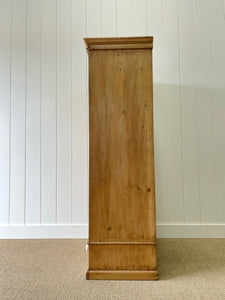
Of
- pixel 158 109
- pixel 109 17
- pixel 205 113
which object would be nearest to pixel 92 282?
pixel 158 109

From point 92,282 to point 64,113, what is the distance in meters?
1.25

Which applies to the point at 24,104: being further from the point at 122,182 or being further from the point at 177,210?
the point at 177,210

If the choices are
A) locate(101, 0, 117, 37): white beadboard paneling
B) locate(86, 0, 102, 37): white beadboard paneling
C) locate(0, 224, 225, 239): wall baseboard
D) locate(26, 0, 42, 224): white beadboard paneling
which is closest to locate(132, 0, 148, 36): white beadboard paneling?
locate(101, 0, 117, 37): white beadboard paneling

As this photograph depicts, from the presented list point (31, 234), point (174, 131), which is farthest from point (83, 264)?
point (174, 131)

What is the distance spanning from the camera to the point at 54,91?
6.37ft

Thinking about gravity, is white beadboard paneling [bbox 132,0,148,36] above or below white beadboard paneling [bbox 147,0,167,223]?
above

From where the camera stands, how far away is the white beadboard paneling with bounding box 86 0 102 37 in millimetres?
1951

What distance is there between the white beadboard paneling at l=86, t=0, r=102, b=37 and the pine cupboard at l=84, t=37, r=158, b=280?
827 millimetres

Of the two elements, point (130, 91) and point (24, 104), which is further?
point (24, 104)

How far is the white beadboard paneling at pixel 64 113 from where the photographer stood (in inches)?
74.4

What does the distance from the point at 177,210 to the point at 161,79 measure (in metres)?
1.05

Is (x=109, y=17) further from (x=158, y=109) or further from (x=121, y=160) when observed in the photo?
(x=121, y=160)

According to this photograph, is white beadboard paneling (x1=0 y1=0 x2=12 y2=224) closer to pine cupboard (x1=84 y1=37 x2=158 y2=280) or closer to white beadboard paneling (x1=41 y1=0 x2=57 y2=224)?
white beadboard paneling (x1=41 y1=0 x2=57 y2=224)

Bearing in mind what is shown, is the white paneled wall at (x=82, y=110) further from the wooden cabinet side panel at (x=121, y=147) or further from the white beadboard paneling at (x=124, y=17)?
the wooden cabinet side panel at (x=121, y=147)
